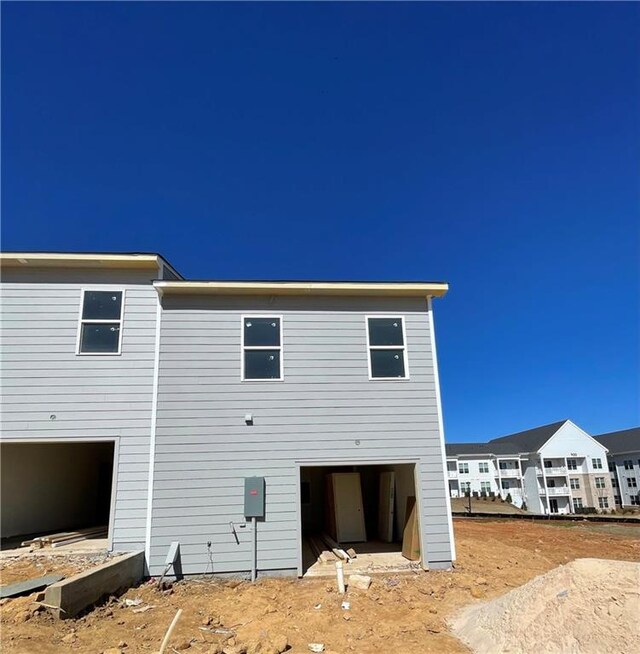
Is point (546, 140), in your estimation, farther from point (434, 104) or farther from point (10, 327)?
point (10, 327)

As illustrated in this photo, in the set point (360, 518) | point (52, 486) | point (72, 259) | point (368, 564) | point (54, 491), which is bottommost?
point (368, 564)

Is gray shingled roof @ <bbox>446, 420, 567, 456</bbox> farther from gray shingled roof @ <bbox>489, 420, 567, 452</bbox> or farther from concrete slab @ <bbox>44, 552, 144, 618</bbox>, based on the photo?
concrete slab @ <bbox>44, 552, 144, 618</bbox>

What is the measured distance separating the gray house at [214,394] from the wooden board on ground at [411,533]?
261 mm

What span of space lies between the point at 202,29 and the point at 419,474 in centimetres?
988

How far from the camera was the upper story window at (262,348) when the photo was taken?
8820 millimetres

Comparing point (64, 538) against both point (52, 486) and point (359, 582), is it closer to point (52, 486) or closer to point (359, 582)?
point (52, 486)

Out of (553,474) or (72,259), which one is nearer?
(72,259)

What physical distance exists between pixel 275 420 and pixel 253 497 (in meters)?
1.52

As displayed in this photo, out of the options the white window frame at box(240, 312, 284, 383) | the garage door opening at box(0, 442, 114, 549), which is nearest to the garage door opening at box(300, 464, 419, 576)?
the white window frame at box(240, 312, 284, 383)

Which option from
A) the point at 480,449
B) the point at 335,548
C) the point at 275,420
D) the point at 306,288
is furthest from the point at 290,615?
the point at 480,449

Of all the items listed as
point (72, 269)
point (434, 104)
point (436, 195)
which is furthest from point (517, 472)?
point (72, 269)

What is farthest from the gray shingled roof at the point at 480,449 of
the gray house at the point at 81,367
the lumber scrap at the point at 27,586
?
the lumber scrap at the point at 27,586

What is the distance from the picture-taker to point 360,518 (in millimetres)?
10867

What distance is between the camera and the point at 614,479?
51188 millimetres
